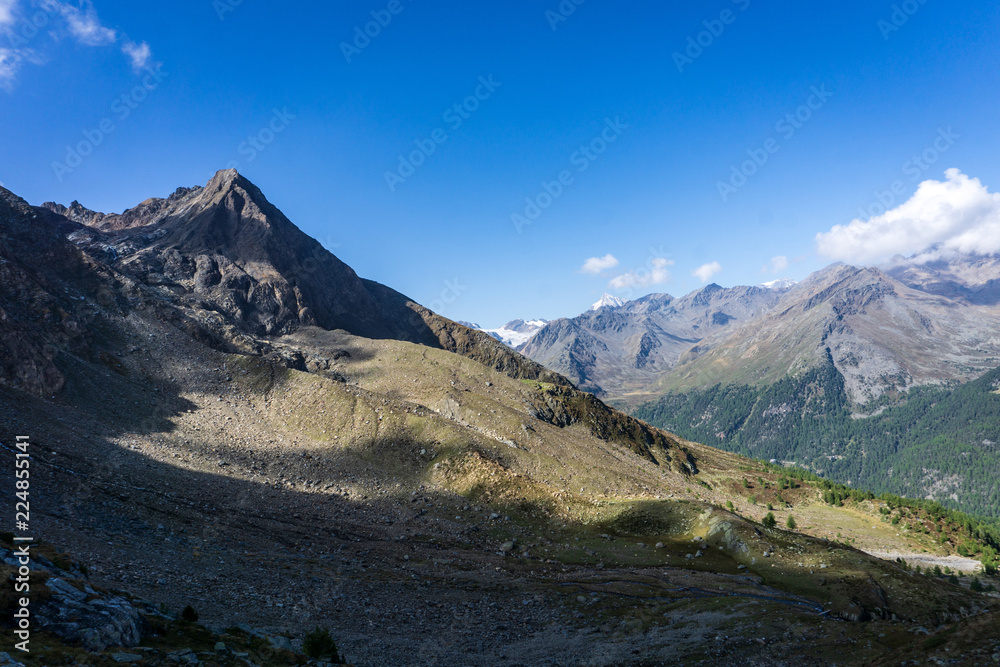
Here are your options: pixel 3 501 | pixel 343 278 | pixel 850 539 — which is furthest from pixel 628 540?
pixel 343 278

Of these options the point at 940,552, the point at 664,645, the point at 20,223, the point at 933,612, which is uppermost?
the point at 20,223

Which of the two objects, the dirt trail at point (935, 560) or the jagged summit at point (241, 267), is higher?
the jagged summit at point (241, 267)

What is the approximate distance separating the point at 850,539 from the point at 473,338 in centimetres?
13831

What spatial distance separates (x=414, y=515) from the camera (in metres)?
60.6

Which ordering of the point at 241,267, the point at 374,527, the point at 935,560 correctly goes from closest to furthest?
the point at 374,527
the point at 935,560
the point at 241,267

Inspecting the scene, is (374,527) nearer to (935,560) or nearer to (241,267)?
(935,560)

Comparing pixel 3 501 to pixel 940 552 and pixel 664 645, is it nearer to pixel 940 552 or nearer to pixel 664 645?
pixel 664 645

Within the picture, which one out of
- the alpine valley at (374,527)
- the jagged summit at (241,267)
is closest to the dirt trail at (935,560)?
the alpine valley at (374,527)

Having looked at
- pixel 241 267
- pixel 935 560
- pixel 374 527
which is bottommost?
pixel 935 560

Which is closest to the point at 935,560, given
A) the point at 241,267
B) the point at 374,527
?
the point at 374,527

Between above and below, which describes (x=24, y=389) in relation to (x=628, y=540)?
above

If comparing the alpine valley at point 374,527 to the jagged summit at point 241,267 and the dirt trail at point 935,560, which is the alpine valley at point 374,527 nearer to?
the dirt trail at point 935,560

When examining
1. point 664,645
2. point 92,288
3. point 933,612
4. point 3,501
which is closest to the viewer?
point 664,645

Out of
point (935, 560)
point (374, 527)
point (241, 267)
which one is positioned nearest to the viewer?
point (374, 527)
